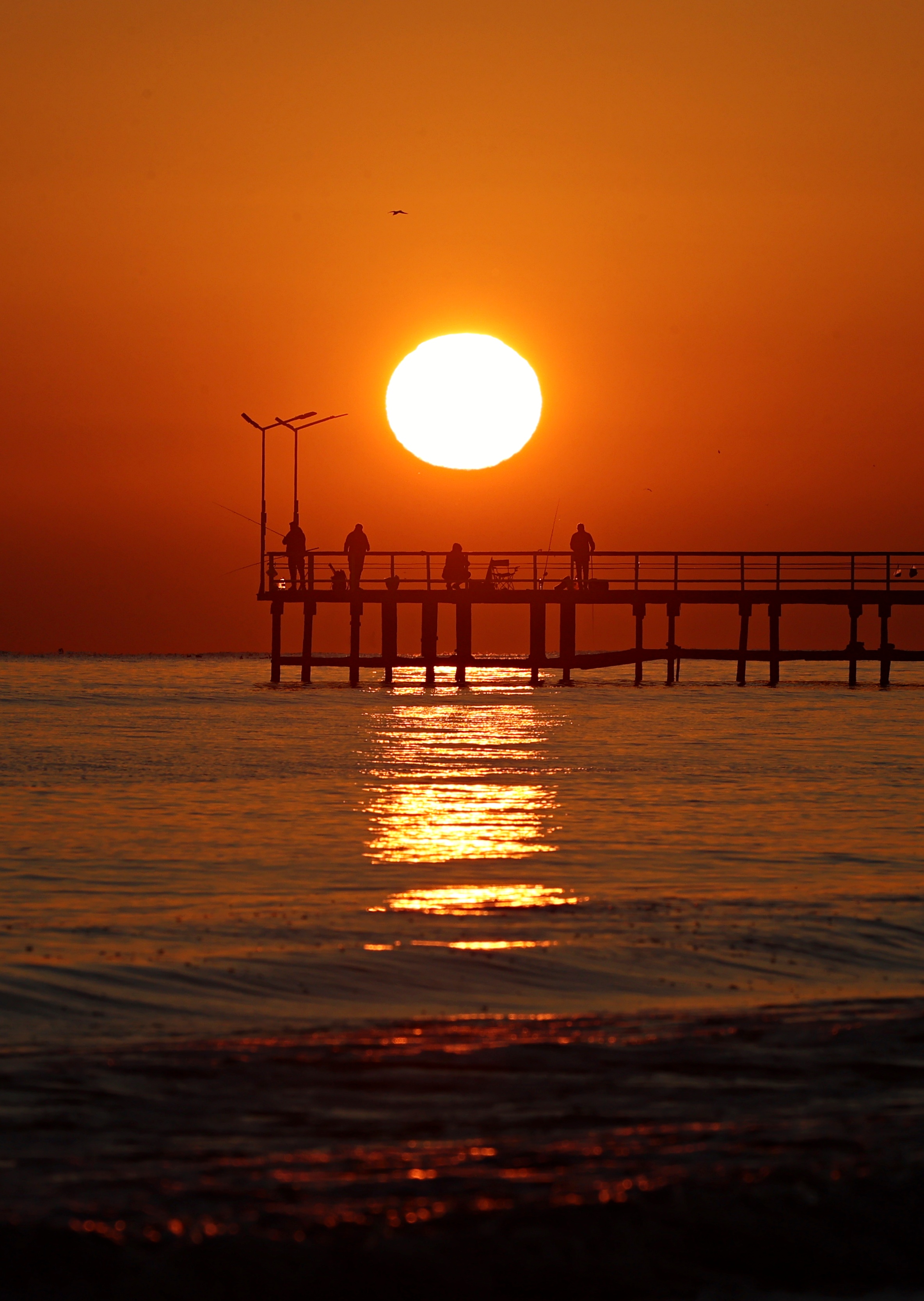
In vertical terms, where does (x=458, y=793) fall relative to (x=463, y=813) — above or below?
below

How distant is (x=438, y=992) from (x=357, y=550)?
38816 mm

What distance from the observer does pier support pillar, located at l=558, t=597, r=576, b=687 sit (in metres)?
47.1

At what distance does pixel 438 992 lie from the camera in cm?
755

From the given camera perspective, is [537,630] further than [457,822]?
Yes

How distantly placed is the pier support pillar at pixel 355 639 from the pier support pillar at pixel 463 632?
333cm

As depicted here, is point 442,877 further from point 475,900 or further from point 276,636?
point 276,636

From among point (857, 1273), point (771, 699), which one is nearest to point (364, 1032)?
point (857, 1273)

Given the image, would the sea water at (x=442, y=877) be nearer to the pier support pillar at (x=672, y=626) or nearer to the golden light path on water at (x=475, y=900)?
the golden light path on water at (x=475, y=900)

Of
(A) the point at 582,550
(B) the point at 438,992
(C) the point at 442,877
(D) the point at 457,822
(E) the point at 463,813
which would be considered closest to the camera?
(B) the point at 438,992

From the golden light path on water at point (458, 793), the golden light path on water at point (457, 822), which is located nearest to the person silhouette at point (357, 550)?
the golden light path on water at point (458, 793)

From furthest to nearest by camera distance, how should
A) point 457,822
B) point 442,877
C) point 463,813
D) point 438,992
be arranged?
point 463,813 < point 457,822 < point 442,877 < point 438,992

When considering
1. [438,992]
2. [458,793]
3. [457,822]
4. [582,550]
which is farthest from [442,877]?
[582,550]

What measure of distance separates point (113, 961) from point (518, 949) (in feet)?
7.89

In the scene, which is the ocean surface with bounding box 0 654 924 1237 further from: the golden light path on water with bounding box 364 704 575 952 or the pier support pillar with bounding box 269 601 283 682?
the pier support pillar with bounding box 269 601 283 682
